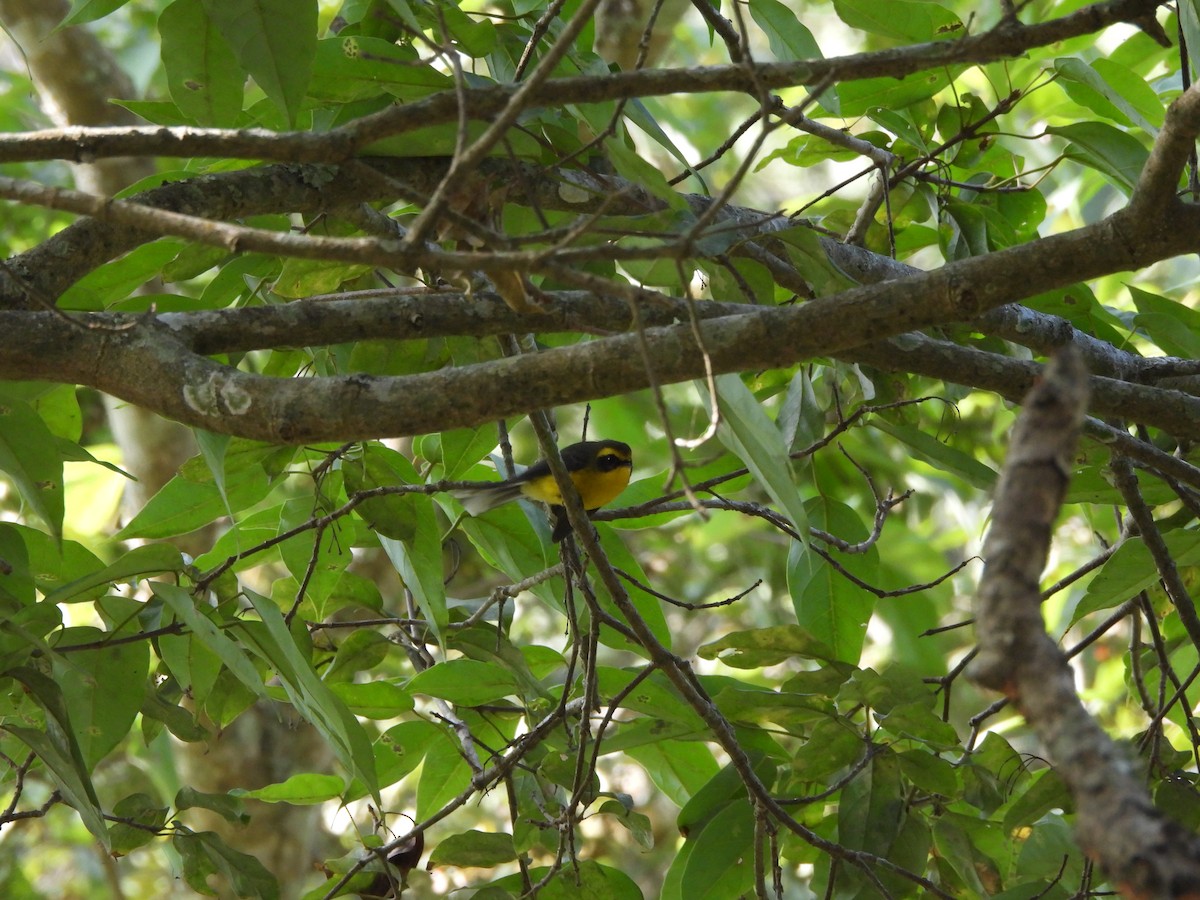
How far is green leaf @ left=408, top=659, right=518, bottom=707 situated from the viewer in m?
1.95

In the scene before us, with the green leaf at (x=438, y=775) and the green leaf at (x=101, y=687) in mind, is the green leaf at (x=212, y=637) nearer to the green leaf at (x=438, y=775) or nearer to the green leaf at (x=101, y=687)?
the green leaf at (x=101, y=687)

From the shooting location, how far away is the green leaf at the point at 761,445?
1.35 metres

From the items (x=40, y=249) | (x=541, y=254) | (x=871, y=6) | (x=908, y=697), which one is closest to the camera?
(x=541, y=254)

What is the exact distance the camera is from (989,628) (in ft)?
1.78

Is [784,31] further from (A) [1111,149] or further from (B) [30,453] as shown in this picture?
(B) [30,453]

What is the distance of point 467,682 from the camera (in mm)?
1990

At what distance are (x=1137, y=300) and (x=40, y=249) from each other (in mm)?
1911

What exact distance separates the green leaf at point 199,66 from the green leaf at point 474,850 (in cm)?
122

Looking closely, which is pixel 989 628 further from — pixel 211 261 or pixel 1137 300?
pixel 1137 300

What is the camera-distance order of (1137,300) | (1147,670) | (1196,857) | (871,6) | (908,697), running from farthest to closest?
(1147,670)
(1137,300)
(871,6)
(908,697)
(1196,857)

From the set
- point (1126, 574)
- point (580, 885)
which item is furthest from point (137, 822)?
point (1126, 574)

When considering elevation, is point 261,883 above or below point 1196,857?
above

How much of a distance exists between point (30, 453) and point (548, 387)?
2.89ft

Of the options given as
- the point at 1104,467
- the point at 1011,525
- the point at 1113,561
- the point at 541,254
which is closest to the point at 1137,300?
the point at 1104,467
